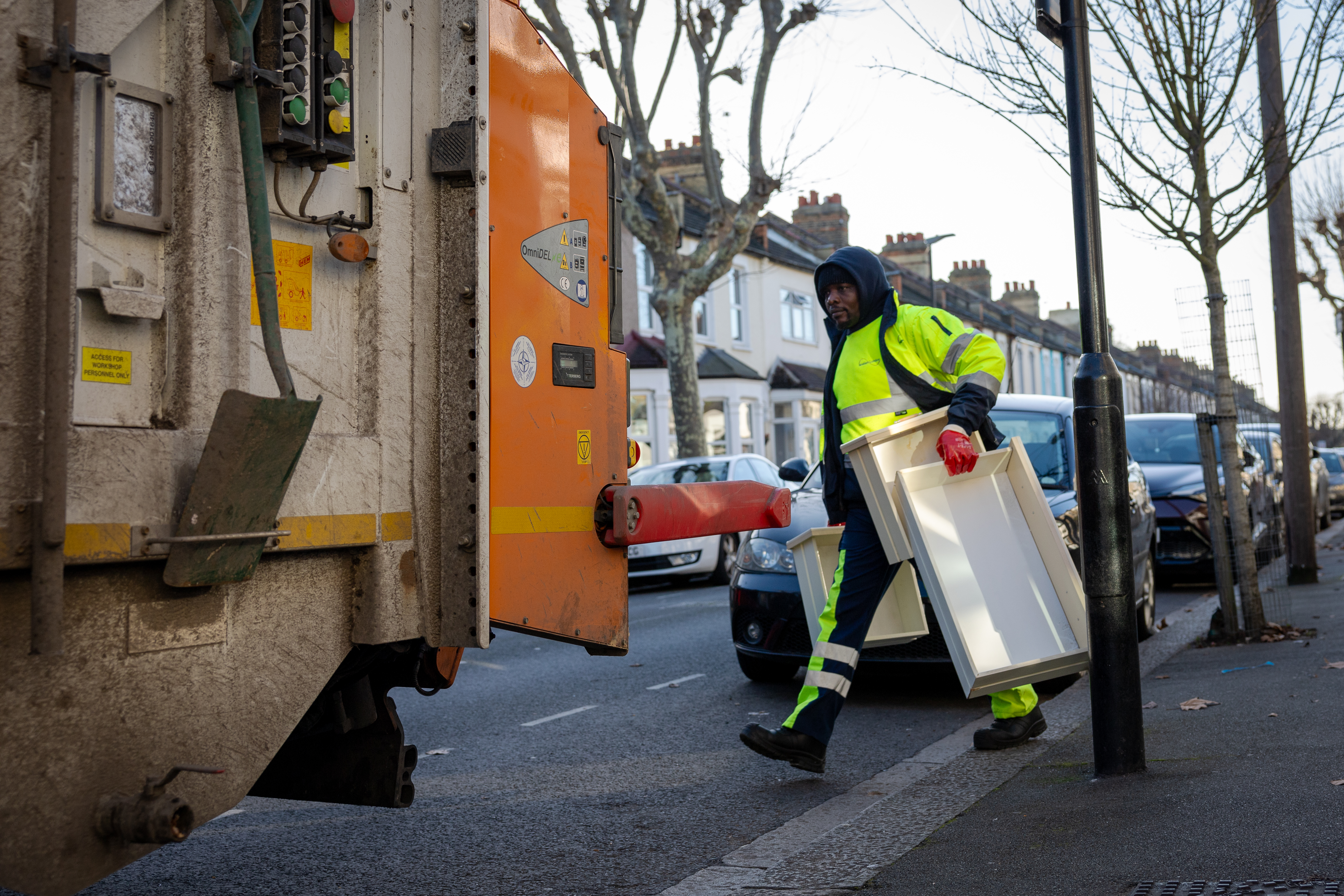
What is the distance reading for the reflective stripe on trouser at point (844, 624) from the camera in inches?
181

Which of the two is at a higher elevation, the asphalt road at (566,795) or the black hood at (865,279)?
the black hood at (865,279)

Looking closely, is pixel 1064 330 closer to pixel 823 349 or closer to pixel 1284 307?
pixel 823 349

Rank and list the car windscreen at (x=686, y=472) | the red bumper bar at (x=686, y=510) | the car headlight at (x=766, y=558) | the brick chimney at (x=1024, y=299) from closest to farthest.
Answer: the red bumper bar at (x=686, y=510) → the car headlight at (x=766, y=558) → the car windscreen at (x=686, y=472) → the brick chimney at (x=1024, y=299)

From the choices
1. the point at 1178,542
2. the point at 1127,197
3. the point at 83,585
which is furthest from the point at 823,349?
the point at 83,585

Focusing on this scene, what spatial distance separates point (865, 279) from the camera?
16.2 feet

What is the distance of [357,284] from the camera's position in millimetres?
2812

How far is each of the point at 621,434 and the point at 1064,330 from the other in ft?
209

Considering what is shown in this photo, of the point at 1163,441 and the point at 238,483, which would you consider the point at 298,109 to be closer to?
the point at 238,483

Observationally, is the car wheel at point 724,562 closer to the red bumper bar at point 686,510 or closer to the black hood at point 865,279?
the black hood at point 865,279

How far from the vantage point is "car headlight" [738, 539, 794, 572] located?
6.43 metres

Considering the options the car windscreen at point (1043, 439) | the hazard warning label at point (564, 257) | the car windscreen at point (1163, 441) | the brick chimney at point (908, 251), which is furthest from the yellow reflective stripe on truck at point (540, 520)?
the brick chimney at point (908, 251)

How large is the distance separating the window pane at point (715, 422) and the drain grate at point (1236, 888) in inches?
1006

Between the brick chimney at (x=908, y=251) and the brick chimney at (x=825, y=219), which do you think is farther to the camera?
the brick chimney at (x=908, y=251)

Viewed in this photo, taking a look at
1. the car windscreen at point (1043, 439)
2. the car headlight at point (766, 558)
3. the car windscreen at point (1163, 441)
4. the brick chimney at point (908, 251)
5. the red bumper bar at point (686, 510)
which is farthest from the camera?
the brick chimney at point (908, 251)
